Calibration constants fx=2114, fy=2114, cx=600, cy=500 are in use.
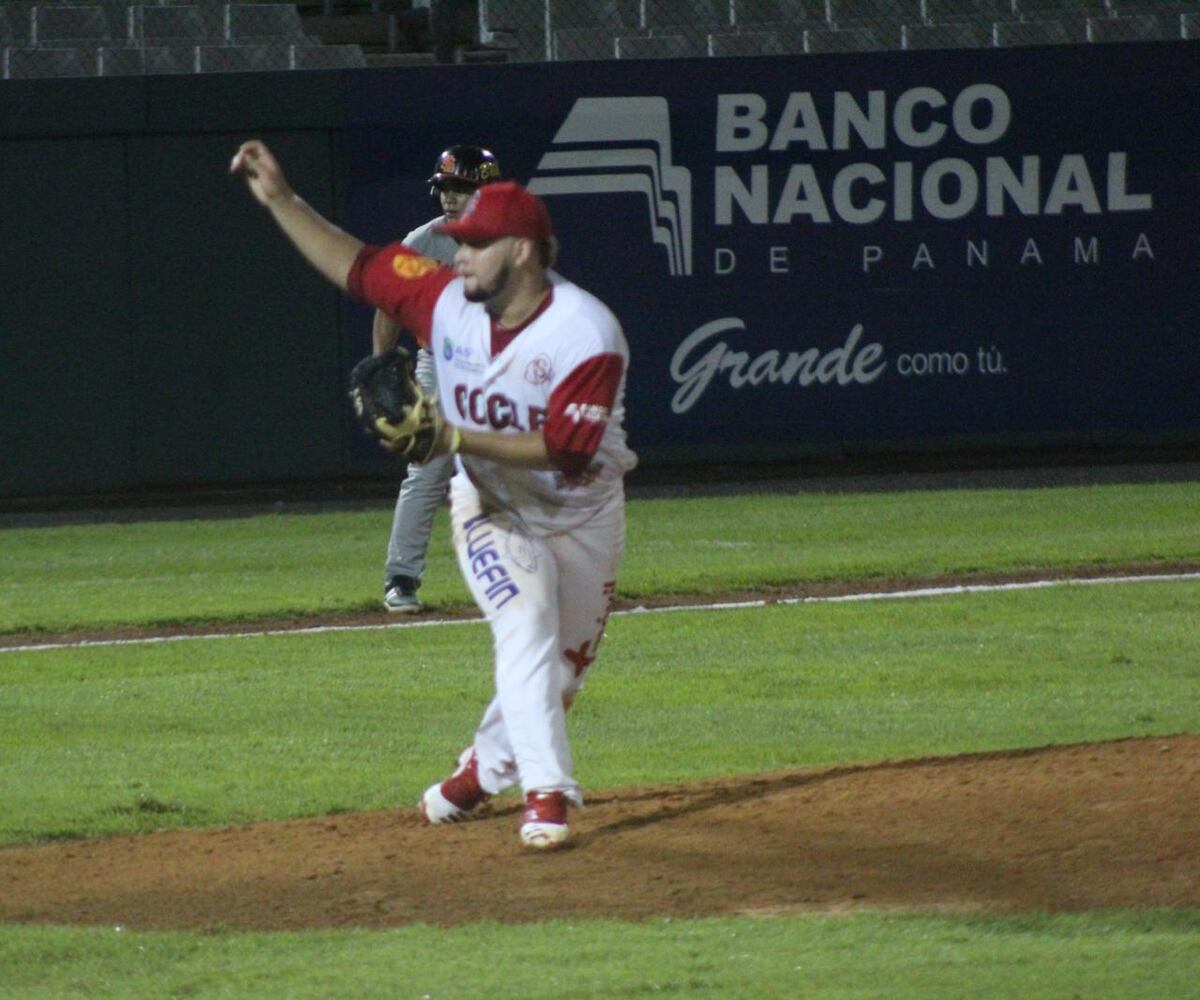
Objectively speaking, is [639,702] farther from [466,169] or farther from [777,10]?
[777,10]

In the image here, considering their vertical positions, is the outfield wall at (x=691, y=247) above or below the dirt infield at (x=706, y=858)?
above

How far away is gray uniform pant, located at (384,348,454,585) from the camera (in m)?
9.65

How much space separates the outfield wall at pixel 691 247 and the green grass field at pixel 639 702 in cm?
165

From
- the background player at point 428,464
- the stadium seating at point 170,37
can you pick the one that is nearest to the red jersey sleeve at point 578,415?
the background player at point 428,464

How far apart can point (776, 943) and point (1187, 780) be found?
74.0 inches

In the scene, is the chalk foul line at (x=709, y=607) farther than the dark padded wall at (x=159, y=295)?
No

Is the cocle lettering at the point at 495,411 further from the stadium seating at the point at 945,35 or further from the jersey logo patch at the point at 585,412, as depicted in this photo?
the stadium seating at the point at 945,35

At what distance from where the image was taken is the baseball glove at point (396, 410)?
4.95 metres

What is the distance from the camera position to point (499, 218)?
17.0 feet

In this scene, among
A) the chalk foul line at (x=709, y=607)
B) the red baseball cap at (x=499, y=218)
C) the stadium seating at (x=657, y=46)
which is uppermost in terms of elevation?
the stadium seating at (x=657, y=46)

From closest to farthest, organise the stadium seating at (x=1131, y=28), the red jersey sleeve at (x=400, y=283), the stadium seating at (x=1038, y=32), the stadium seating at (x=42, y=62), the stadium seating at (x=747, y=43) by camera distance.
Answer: the red jersey sleeve at (x=400, y=283), the stadium seating at (x=42, y=62), the stadium seating at (x=747, y=43), the stadium seating at (x=1038, y=32), the stadium seating at (x=1131, y=28)

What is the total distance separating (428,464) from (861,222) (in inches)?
340

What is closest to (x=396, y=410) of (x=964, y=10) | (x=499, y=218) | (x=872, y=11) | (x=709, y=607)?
(x=499, y=218)

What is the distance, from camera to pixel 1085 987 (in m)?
4.23
